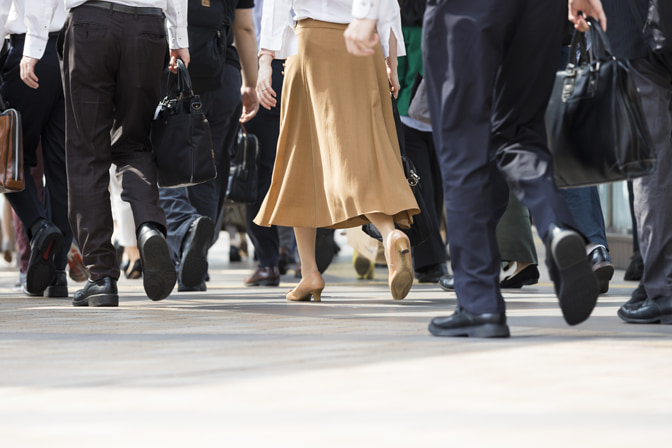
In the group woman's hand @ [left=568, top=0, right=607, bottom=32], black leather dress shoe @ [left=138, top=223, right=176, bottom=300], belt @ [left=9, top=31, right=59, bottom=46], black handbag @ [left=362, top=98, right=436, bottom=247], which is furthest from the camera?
belt @ [left=9, top=31, right=59, bottom=46]

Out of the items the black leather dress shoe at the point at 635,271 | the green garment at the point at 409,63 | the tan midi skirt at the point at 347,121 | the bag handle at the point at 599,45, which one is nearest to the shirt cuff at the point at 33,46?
the tan midi skirt at the point at 347,121

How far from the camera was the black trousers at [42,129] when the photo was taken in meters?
6.00

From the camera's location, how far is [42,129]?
242 inches

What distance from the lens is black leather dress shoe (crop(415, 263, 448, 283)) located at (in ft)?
23.4

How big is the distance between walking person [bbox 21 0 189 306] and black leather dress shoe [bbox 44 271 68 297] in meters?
0.85

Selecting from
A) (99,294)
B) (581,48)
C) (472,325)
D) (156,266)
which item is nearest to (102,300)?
(99,294)

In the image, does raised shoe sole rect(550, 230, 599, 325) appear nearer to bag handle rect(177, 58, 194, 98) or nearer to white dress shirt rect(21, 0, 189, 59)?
bag handle rect(177, 58, 194, 98)

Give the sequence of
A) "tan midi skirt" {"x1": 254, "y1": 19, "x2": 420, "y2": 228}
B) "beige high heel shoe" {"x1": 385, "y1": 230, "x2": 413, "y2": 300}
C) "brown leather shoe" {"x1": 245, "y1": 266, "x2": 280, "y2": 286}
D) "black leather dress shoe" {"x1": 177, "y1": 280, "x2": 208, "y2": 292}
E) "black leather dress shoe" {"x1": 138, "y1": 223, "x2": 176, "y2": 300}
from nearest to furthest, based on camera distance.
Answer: "beige high heel shoe" {"x1": 385, "y1": 230, "x2": 413, "y2": 300} < "black leather dress shoe" {"x1": 138, "y1": 223, "x2": 176, "y2": 300} < "tan midi skirt" {"x1": 254, "y1": 19, "x2": 420, "y2": 228} < "black leather dress shoe" {"x1": 177, "y1": 280, "x2": 208, "y2": 292} < "brown leather shoe" {"x1": 245, "y1": 266, "x2": 280, "y2": 286}

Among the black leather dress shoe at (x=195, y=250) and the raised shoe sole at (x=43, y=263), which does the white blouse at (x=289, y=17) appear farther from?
the raised shoe sole at (x=43, y=263)

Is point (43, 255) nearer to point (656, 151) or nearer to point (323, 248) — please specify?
point (323, 248)

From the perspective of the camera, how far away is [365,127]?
510cm

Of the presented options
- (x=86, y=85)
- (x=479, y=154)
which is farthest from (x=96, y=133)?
(x=479, y=154)

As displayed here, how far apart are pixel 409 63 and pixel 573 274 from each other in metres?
3.72

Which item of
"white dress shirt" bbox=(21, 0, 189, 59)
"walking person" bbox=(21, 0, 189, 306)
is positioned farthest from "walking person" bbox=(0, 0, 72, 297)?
"walking person" bbox=(21, 0, 189, 306)
